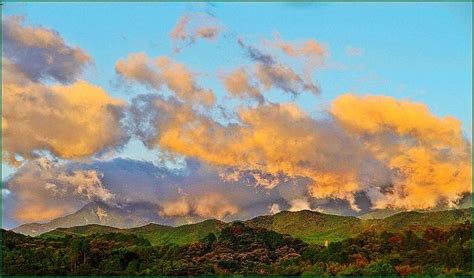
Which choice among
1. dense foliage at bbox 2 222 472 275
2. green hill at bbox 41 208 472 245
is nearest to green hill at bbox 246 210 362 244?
green hill at bbox 41 208 472 245

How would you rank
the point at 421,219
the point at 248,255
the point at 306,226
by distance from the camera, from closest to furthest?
the point at 248,255 < the point at 421,219 < the point at 306,226

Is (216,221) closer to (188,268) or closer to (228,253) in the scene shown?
(228,253)

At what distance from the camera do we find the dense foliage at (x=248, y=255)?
41750 millimetres

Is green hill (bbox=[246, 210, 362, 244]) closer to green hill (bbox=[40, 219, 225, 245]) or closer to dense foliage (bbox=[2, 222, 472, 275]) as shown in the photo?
green hill (bbox=[40, 219, 225, 245])

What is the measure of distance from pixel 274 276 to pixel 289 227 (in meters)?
18.3

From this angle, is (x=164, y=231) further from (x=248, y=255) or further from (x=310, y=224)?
(x=248, y=255)

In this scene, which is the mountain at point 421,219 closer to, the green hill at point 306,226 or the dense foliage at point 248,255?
the green hill at point 306,226

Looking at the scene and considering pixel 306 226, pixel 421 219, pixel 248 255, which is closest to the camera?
pixel 248 255

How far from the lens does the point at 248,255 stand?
1877 inches

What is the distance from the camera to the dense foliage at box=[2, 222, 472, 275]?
41.8 m

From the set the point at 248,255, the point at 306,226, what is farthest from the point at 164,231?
the point at 248,255

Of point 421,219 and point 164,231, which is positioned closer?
point 421,219

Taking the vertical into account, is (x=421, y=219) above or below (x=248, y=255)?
above

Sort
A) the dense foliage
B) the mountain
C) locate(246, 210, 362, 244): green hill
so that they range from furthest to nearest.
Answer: locate(246, 210, 362, 244): green hill, the mountain, the dense foliage
